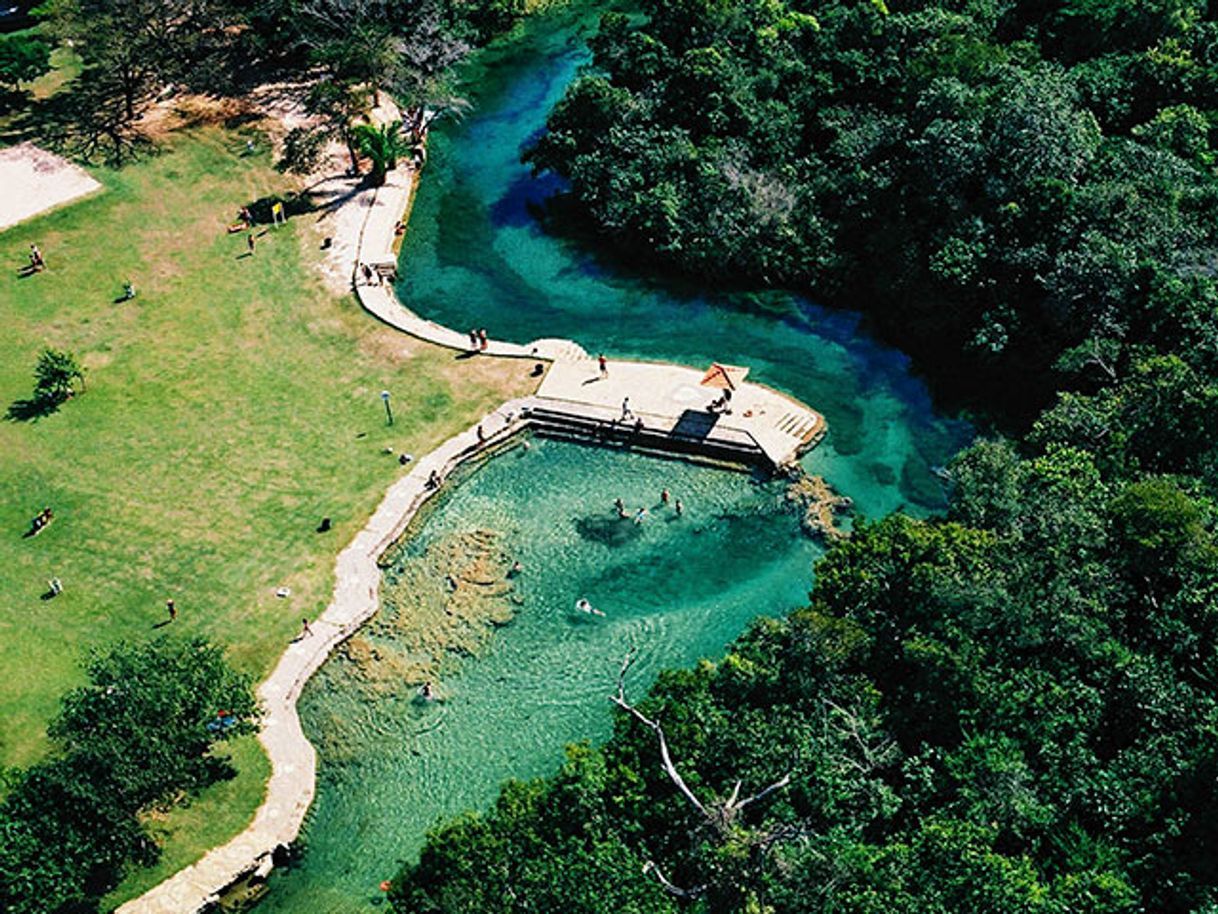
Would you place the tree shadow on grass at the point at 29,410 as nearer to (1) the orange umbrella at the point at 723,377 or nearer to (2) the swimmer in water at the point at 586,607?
(2) the swimmer in water at the point at 586,607

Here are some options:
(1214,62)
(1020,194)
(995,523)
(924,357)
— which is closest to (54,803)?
(995,523)

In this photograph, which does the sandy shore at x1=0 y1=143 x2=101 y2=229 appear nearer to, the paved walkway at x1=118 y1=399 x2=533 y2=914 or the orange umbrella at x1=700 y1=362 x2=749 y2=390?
the paved walkway at x1=118 y1=399 x2=533 y2=914

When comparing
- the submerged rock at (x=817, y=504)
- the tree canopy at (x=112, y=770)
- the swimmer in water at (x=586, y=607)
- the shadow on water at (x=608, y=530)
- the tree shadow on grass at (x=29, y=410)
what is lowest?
the tree shadow on grass at (x=29, y=410)

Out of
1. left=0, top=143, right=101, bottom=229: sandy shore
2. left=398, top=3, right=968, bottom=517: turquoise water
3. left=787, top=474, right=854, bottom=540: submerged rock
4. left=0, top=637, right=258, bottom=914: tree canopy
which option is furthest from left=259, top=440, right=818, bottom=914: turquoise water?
left=0, top=143, right=101, bottom=229: sandy shore

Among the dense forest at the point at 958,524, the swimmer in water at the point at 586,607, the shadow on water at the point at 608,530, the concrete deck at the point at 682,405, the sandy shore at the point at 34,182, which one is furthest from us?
the sandy shore at the point at 34,182

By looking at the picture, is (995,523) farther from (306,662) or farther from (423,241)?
(423,241)

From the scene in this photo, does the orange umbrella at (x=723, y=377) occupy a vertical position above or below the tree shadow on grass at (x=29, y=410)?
above

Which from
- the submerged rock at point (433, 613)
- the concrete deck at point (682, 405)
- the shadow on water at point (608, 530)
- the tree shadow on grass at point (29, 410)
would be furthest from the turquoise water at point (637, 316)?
the tree shadow on grass at point (29, 410)
